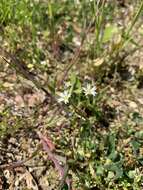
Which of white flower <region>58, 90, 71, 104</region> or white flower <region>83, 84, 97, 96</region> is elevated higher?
white flower <region>83, 84, 97, 96</region>

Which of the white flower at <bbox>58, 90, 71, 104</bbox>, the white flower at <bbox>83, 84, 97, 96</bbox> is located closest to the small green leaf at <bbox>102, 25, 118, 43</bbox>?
the white flower at <bbox>83, 84, 97, 96</bbox>

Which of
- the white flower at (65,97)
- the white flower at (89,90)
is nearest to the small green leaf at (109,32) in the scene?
the white flower at (89,90)

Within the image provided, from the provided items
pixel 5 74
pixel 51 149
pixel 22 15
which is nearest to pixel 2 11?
pixel 22 15

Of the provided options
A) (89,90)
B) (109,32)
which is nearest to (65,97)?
(89,90)

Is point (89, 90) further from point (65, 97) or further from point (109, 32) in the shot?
point (109, 32)

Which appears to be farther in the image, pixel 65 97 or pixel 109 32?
pixel 109 32

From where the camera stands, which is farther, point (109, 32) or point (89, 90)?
point (109, 32)

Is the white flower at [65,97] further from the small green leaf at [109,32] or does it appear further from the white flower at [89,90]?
the small green leaf at [109,32]

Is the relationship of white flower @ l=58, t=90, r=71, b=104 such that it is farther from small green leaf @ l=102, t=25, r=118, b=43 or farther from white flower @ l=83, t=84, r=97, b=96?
small green leaf @ l=102, t=25, r=118, b=43

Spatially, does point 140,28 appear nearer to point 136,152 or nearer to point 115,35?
point 115,35

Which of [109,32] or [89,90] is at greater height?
[109,32]

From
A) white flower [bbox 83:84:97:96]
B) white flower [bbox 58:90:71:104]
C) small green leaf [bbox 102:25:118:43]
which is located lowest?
white flower [bbox 58:90:71:104]
